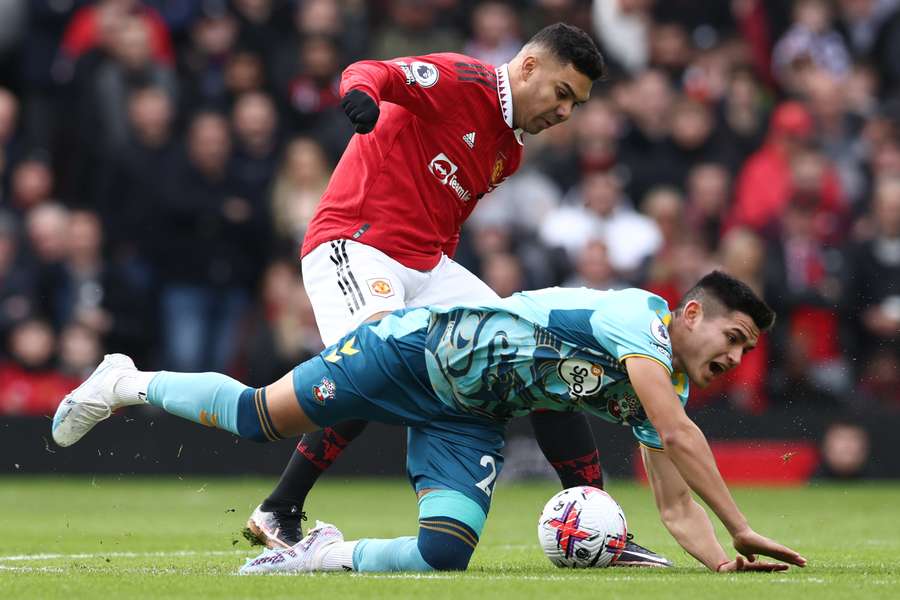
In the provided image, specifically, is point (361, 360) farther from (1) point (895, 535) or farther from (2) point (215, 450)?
(2) point (215, 450)

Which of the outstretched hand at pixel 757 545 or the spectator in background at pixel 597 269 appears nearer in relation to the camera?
the outstretched hand at pixel 757 545

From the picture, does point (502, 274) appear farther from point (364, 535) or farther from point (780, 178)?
point (364, 535)

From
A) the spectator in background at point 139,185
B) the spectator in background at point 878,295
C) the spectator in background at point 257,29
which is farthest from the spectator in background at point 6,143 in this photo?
the spectator in background at point 878,295

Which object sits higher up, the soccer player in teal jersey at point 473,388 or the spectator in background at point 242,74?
the spectator in background at point 242,74

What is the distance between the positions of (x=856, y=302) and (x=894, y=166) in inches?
70.8

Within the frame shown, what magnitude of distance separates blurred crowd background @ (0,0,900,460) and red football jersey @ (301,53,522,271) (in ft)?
17.6

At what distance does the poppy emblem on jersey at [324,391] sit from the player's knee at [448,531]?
2.09ft

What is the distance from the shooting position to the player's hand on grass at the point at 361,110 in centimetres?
709

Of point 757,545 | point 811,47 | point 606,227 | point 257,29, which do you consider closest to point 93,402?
point 757,545

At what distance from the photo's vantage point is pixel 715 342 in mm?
6754

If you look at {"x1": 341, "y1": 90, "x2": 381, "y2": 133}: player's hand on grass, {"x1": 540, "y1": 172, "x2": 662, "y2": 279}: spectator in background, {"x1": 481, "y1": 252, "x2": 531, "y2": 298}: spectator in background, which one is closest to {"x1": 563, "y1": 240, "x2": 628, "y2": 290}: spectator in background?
{"x1": 540, "y1": 172, "x2": 662, "y2": 279}: spectator in background

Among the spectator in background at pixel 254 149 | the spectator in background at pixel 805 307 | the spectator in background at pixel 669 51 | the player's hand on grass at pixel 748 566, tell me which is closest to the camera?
the player's hand on grass at pixel 748 566

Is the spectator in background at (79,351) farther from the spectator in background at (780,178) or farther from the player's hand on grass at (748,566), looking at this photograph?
the player's hand on grass at (748,566)

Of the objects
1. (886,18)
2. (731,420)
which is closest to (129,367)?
(731,420)
